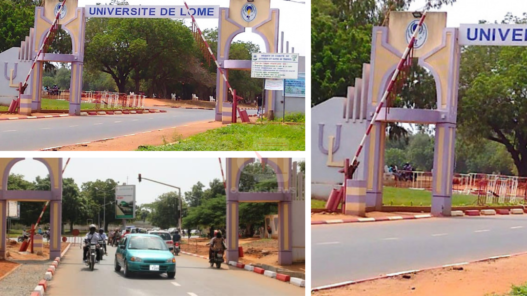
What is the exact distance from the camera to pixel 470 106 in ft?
122

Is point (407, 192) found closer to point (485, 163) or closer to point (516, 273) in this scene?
point (516, 273)

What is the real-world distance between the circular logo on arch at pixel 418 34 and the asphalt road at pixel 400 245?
4545 mm

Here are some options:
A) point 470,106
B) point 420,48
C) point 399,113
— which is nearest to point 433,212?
point 399,113

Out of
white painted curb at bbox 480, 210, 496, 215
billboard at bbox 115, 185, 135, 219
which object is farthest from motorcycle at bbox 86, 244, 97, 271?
white painted curb at bbox 480, 210, 496, 215

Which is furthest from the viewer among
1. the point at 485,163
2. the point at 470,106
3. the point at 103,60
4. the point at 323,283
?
the point at 485,163

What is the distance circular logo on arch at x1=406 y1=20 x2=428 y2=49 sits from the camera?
65.5 ft

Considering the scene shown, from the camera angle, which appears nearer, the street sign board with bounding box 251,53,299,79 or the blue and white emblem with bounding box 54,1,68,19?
the street sign board with bounding box 251,53,299,79

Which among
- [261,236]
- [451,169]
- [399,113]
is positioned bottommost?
[261,236]

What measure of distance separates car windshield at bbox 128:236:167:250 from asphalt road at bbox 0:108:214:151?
16.1 feet

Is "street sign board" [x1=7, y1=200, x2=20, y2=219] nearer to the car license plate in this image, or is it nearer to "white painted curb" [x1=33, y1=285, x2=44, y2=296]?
the car license plate

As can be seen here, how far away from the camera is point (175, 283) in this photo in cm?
1119

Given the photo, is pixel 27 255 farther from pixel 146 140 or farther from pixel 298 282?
pixel 298 282

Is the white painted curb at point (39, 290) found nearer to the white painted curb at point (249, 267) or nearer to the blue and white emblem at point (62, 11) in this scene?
the white painted curb at point (249, 267)

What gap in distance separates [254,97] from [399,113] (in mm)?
22872
